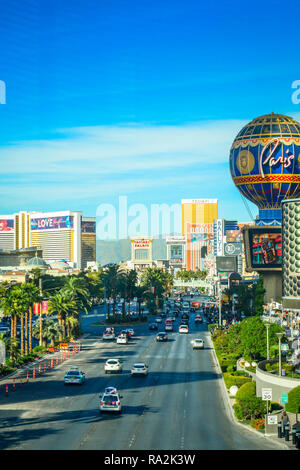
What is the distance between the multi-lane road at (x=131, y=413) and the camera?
38.2 m

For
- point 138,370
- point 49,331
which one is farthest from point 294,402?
point 49,331

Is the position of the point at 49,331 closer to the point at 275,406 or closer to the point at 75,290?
the point at 75,290

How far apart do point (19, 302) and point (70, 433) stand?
3611 centimetres

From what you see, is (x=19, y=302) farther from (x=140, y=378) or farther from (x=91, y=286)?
(x=91, y=286)

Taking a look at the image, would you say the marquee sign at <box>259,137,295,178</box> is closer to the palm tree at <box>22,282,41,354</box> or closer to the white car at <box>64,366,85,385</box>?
the palm tree at <box>22,282,41,354</box>

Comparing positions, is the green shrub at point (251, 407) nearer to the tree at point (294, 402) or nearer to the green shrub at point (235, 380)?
the tree at point (294, 402)

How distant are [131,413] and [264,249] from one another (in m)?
89.2

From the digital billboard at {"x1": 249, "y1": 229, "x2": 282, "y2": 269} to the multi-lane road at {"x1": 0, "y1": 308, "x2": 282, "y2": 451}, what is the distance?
193 ft

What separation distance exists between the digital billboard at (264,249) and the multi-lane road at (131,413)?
5879 cm

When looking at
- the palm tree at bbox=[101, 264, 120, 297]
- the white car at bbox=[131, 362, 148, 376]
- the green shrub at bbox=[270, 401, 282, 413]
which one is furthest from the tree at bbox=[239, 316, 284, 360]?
the palm tree at bbox=[101, 264, 120, 297]

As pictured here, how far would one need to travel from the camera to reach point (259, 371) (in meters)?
50.3

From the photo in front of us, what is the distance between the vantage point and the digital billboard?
131875mm

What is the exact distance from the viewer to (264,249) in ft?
435
